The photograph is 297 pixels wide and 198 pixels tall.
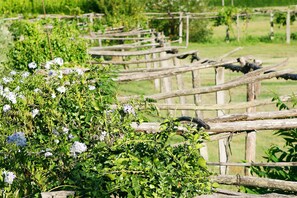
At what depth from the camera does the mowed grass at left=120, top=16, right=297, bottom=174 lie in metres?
8.93

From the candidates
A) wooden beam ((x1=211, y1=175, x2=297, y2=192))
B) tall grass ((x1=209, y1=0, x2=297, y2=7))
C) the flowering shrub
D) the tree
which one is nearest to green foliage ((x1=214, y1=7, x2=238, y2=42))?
the tree

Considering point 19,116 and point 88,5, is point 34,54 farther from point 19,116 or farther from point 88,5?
point 88,5

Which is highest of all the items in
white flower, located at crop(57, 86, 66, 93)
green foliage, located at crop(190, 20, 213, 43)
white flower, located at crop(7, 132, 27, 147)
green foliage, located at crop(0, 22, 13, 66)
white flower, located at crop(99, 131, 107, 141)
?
white flower, located at crop(57, 86, 66, 93)

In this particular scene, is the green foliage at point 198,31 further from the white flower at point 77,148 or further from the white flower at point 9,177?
the white flower at point 9,177

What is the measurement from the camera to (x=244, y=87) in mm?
14203

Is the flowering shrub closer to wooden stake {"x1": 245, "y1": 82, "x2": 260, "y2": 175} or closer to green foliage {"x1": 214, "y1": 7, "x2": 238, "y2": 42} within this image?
wooden stake {"x1": 245, "y1": 82, "x2": 260, "y2": 175}

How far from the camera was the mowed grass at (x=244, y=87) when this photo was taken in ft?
29.3

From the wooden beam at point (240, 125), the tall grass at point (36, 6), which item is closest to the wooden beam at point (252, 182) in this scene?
the wooden beam at point (240, 125)

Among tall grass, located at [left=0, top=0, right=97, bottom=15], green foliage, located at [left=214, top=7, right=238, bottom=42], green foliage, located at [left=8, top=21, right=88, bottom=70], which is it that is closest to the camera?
green foliage, located at [left=8, top=21, right=88, bottom=70]

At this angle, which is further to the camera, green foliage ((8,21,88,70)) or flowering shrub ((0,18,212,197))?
green foliage ((8,21,88,70))

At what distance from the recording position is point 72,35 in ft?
40.1

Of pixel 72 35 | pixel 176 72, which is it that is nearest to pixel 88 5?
pixel 72 35

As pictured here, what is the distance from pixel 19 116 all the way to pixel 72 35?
25.4 ft

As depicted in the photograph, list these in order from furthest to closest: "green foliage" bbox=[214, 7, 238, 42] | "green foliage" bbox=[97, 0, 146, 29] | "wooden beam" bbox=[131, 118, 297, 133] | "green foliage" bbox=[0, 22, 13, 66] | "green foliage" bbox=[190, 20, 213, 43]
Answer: "green foliage" bbox=[190, 20, 213, 43] < "green foliage" bbox=[214, 7, 238, 42] < "green foliage" bbox=[97, 0, 146, 29] < "green foliage" bbox=[0, 22, 13, 66] < "wooden beam" bbox=[131, 118, 297, 133]
